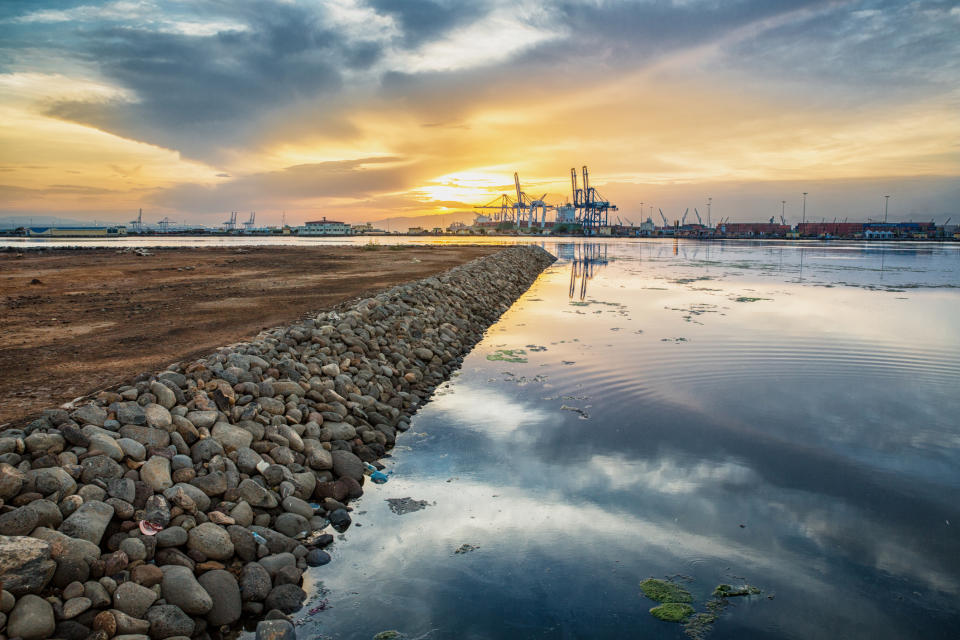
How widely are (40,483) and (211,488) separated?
4.06ft

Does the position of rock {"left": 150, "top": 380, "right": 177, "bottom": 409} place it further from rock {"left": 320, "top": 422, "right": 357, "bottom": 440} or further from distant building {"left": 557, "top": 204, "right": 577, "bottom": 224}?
distant building {"left": 557, "top": 204, "right": 577, "bottom": 224}

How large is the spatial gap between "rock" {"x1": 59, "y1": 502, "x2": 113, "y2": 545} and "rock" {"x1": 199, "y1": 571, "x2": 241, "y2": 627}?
779 millimetres

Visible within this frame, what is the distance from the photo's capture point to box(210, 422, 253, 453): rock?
5.66 meters

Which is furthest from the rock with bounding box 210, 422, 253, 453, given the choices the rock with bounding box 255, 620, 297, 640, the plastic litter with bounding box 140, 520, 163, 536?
the rock with bounding box 255, 620, 297, 640

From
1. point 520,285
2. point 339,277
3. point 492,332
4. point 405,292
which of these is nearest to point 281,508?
point 405,292

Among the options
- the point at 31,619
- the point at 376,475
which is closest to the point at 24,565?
the point at 31,619

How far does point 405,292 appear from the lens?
14.8 meters

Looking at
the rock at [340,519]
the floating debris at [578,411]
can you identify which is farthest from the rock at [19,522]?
the floating debris at [578,411]

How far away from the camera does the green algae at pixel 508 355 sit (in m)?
12.1

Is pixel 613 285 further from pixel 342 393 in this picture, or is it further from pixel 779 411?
pixel 342 393

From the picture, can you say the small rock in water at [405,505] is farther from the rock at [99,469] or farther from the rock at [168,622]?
the rock at [99,469]

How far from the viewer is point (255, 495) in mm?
5129

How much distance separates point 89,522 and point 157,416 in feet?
5.37

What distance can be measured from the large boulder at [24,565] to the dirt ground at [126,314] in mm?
3294
